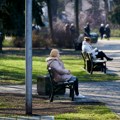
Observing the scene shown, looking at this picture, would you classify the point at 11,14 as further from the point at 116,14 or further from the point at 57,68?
the point at 116,14

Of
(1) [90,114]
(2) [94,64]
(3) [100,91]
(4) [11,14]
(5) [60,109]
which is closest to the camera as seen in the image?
(1) [90,114]

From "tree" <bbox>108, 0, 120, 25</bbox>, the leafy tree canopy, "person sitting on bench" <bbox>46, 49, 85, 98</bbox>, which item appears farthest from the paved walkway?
"tree" <bbox>108, 0, 120, 25</bbox>

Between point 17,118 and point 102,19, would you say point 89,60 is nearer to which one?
point 17,118

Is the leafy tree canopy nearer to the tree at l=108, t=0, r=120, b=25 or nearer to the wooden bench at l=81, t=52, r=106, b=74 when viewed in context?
the wooden bench at l=81, t=52, r=106, b=74

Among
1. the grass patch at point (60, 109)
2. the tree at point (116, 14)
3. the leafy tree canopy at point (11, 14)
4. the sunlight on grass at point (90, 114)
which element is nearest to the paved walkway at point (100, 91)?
the sunlight on grass at point (90, 114)

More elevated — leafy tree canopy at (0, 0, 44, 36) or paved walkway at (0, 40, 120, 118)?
leafy tree canopy at (0, 0, 44, 36)

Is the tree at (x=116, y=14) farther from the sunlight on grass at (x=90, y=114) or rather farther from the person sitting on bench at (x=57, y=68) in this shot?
the sunlight on grass at (x=90, y=114)

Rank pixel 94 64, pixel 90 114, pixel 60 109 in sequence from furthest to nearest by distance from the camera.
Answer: pixel 94 64, pixel 60 109, pixel 90 114

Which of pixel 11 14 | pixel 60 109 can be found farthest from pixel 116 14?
pixel 60 109

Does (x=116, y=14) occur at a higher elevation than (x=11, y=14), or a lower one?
lower

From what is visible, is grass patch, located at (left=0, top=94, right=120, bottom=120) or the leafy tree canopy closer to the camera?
grass patch, located at (left=0, top=94, right=120, bottom=120)

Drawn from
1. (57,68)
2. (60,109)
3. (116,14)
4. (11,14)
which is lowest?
(116,14)

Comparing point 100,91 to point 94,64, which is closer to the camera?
point 100,91

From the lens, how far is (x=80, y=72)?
916 inches
